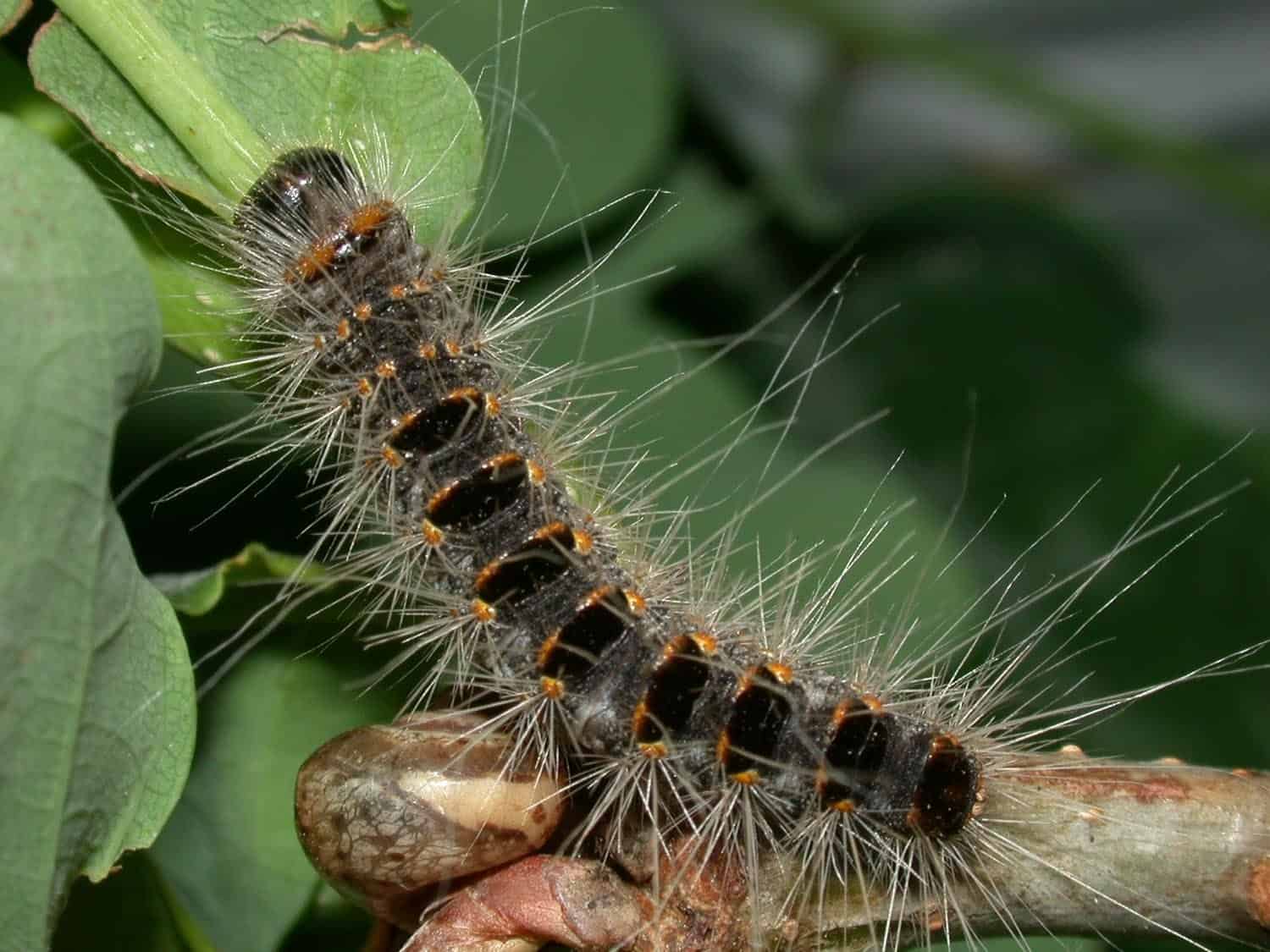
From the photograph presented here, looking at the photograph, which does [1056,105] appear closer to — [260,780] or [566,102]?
[566,102]

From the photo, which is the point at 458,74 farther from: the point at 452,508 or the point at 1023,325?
the point at 1023,325

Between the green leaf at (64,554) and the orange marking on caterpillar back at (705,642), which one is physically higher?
the green leaf at (64,554)

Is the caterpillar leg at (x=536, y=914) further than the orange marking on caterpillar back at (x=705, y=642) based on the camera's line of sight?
No

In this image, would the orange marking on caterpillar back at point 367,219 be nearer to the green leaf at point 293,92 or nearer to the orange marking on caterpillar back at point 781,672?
the green leaf at point 293,92

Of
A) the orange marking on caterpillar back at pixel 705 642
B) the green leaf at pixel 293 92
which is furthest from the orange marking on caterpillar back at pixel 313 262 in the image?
the orange marking on caterpillar back at pixel 705 642

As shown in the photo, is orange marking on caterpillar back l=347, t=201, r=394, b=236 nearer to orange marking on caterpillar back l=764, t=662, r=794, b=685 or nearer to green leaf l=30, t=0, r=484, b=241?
green leaf l=30, t=0, r=484, b=241

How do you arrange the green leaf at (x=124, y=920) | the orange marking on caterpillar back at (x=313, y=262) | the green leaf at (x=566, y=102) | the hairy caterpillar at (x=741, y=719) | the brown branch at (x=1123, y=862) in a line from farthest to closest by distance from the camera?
the green leaf at (x=566, y=102), the orange marking on caterpillar back at (x=313, y=262), the green leaf at (x=124, y=920), the hairy caterpillar at (x=741, y=719), the brown branch at (x=1123, y=862)

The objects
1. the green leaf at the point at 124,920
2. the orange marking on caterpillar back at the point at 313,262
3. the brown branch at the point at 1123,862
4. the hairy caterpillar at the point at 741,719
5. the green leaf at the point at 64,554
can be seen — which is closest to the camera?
the green leaf at the point at 64,554

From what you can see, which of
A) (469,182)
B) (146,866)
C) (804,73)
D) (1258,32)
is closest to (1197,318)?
(1258,32)
